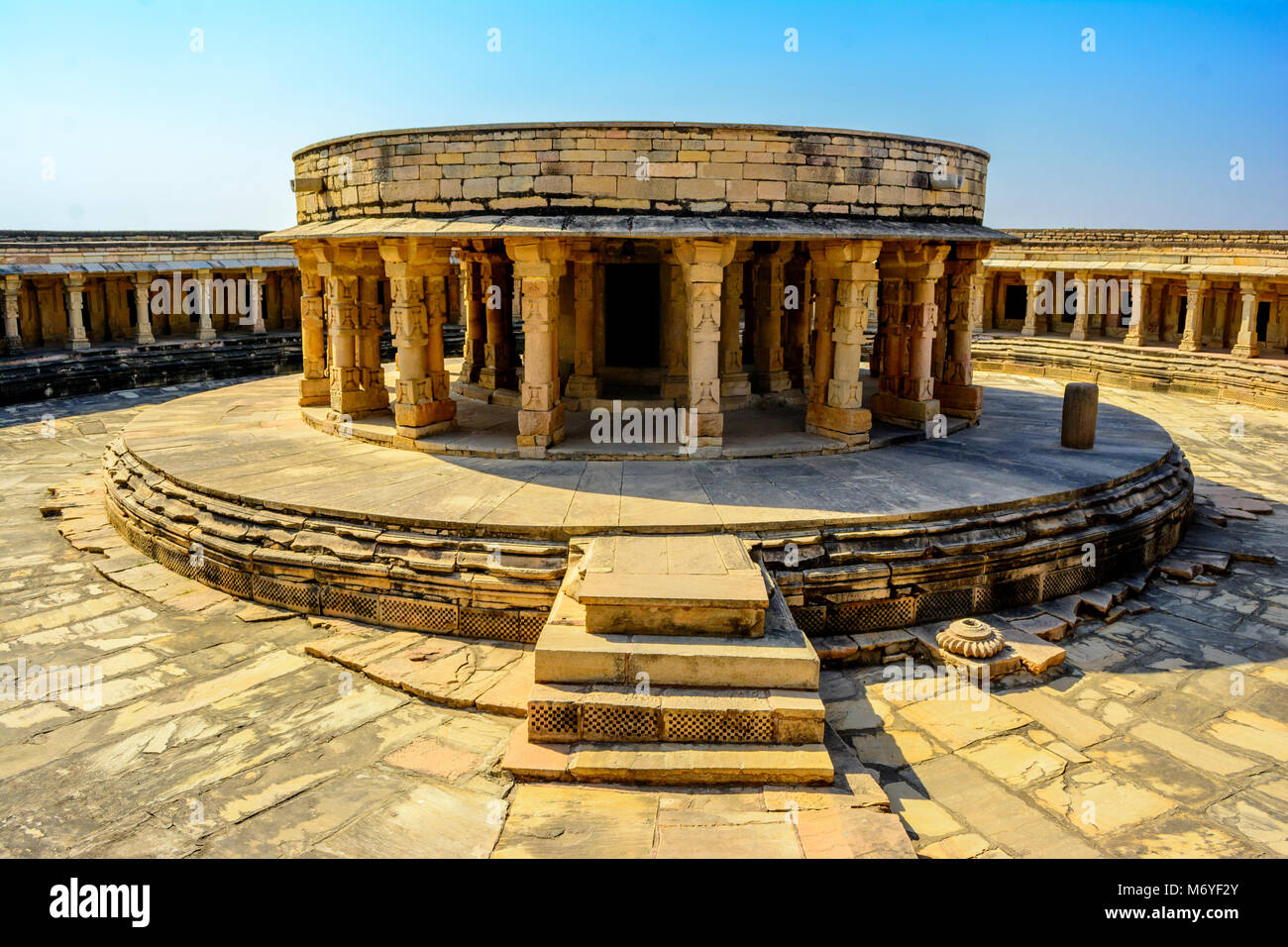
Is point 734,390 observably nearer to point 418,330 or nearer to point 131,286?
point 418,330

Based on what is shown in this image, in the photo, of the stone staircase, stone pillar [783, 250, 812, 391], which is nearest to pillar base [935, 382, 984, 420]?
stone pillar [783, 250, 812, 391]

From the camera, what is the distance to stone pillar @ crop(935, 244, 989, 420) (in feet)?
42.4

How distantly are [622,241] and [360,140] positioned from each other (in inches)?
146

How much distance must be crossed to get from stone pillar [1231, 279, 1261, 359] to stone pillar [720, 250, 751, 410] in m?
14.5

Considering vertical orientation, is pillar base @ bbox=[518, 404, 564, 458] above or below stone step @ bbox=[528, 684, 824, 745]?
above

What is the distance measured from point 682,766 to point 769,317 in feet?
31.0

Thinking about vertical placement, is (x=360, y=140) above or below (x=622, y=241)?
above

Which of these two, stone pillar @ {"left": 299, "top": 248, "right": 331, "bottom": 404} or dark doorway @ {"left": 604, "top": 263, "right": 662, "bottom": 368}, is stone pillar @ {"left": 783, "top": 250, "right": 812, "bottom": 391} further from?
stone pillar @ {"left": 299, "top": 248, "right": 331, "bottom": 404}

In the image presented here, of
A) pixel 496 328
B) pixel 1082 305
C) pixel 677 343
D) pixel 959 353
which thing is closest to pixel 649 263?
pixel 677 343

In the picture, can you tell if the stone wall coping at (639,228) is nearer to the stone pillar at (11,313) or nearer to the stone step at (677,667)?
the stone step at (677,667)

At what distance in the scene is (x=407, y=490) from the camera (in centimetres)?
891

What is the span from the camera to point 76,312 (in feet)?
71.2
